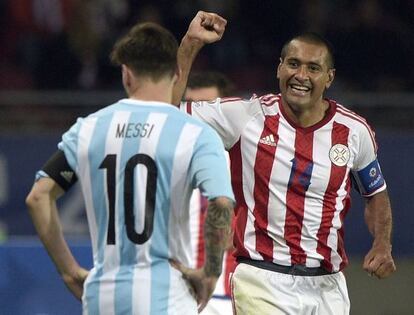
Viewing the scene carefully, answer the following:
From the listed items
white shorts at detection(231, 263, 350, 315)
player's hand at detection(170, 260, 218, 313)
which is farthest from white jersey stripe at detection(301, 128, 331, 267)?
player's hand at detection(170, 260, 218, 313)

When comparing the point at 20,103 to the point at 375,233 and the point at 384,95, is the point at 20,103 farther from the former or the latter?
the point at 375,233

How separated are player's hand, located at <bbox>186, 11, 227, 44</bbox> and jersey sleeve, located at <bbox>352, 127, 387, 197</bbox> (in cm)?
83

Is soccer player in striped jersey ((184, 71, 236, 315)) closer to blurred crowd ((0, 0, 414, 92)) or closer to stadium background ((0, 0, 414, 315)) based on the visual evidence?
stadium background ((0, 0, 414, 315))

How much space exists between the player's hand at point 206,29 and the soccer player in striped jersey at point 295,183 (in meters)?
0.38

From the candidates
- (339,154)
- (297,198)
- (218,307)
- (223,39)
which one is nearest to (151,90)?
(297,198)

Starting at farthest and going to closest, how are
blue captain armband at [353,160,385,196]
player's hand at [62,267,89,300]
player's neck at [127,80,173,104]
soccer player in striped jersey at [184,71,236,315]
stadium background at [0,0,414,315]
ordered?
stadium background at [0,0,414,315], soccer player in striped jersey at [184,71,236,315], blue captain armband at [353,160,385,196], player's hand at [62,267,89,300], player's neck at [127,80,173,104]

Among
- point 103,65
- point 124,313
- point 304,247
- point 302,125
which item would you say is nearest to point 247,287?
point 304,247

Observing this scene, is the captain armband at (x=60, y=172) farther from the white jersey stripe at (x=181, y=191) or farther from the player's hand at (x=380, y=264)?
the player's hand at (x=380, y=264)

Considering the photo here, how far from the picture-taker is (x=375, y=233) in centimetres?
619

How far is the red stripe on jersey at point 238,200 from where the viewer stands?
6.04 meters

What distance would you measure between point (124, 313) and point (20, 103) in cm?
655

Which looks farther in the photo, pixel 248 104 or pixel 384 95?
pixel 384 95

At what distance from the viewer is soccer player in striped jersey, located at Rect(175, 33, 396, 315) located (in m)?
5.97

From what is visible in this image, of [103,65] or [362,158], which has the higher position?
[362,158]
